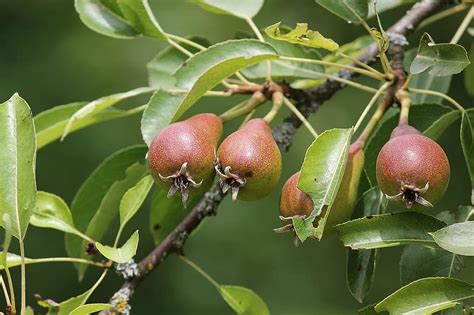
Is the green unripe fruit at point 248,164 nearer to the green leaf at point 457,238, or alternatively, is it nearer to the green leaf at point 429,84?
the green leaf at point 457,238

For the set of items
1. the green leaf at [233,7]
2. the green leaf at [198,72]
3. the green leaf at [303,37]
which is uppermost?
the green leaf at [233,7]

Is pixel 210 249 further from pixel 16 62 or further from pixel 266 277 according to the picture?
pixel 16 62

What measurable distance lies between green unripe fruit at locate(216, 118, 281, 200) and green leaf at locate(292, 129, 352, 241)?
7cm

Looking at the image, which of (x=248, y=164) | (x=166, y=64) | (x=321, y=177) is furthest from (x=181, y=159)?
(x=166, y=64)

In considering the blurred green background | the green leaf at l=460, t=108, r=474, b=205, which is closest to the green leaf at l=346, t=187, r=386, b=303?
the green leaf at l=460, t=108, r=474, b=205

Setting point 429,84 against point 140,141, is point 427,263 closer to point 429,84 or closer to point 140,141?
point 429,84

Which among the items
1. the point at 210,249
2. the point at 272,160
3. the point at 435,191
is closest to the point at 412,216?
the point at 435,191

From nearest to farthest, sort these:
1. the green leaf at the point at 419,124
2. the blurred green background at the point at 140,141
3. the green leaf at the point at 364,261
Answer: the green leaf at the point at 364,261 < the green leaf at the point at 419,124 < the blurred green background at the point at 140,141

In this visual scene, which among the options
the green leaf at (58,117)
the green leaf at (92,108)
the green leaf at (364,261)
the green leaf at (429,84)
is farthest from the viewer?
the green leaf at (429,84)

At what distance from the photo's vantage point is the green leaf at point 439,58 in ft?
4.16

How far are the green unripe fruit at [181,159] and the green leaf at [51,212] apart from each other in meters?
0.31

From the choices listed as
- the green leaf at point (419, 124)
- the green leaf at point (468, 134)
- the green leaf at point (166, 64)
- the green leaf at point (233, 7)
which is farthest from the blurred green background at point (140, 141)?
the green leaf at point (468, 134)

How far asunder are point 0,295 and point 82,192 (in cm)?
183

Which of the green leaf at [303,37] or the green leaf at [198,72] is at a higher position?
the green leaf at [303,37]
